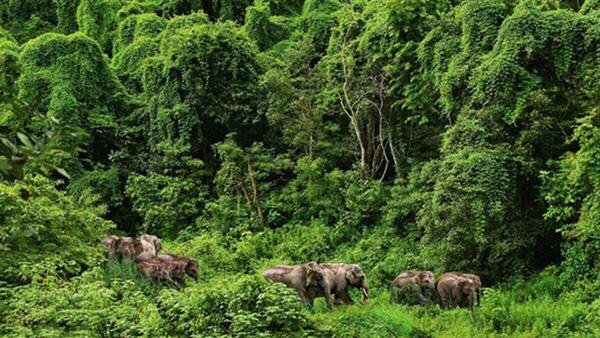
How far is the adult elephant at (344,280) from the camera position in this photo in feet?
35.6

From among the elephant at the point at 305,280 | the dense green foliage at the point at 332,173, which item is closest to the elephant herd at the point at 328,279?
the elephant at the point at 305,280

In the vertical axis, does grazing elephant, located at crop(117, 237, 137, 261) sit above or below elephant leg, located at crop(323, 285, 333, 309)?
above

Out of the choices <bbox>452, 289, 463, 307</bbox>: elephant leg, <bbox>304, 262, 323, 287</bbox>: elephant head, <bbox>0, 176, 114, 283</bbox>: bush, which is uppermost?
<bbox>0, 176, 114, 283</bbox>: bush

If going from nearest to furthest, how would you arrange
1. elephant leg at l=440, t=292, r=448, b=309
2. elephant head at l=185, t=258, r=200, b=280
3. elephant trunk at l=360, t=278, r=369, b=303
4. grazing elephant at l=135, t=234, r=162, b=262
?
elephant leg at l=440, t=292, r=448, b=309 → elephant trunk at l=360, t=278, r=369, b=303 → elephant head at l=185, t=258, r=200, b=280 → grazing elephant at l=135, t=234, r=162, b=262

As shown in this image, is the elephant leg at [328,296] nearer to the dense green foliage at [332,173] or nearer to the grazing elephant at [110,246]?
the dense green foliage at [332,173]

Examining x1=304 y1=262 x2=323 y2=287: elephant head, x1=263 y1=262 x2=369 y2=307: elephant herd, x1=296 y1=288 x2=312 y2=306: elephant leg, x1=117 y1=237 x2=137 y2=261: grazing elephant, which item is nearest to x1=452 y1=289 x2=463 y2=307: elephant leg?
x1=263 y1=262 x2=369 y2=307: elephant herd

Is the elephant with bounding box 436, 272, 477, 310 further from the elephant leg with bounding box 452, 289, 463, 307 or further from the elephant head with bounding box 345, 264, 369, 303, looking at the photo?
the elephant head with bounding box 345, 264, 369, 303

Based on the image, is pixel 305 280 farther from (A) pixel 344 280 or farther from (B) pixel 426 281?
(B) pixel 426 281

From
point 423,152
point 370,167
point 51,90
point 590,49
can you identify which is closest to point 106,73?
point 51,90

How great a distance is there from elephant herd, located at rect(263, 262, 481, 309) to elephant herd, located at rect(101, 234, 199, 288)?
1649 millimetres

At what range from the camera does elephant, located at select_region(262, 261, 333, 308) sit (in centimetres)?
1023

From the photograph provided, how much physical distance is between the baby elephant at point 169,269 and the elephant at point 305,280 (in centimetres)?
174

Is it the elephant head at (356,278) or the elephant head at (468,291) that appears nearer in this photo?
the elephant head at (468,291)

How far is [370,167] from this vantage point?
17.7 metres
